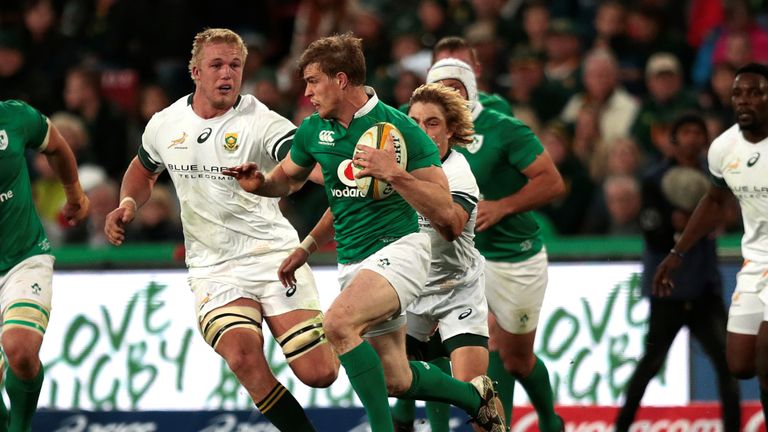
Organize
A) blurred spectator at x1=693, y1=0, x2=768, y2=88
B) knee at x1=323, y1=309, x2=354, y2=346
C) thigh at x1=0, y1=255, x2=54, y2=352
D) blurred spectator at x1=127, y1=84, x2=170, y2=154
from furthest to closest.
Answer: blurred spectator at x1=127, y1=84, x2=170, y2=154 < blurred spectator at x1=693, y1=0, x2=768, y2=88 < thigh at x1=0, y1=255, x2=54, y2=352 < knee at x1=323, y1=309, x2=354, y2=346

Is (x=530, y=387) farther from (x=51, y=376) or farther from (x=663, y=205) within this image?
(x=51, y=376)

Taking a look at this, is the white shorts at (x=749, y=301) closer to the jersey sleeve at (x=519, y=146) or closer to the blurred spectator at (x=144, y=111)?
the jersey sleeve at (x=519, y=146)

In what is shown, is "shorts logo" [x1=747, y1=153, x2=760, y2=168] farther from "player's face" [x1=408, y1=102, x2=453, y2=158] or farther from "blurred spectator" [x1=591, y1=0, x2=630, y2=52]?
"blurred spectator" [x1=591, y1=0, x2=630, y2=52]

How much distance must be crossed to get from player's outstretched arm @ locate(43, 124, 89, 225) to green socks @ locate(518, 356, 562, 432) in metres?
2.81

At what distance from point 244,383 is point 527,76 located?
6.51 meters

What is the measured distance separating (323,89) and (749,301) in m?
2.92

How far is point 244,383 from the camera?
8078 millimetres

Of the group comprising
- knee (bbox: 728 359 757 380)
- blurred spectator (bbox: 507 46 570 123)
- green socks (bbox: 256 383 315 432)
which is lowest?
knee (bbox: 728 359 757 380)

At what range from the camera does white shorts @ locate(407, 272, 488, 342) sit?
27.3ft

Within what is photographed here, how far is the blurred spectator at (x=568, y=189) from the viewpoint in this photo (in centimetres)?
1263

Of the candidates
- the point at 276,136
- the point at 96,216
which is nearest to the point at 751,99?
the point at 276,136

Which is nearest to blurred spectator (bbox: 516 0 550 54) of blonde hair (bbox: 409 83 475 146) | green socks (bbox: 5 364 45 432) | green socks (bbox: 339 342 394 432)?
blonde hair (bbox: 409 83 475 146)

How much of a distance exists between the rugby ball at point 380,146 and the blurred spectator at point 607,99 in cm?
619

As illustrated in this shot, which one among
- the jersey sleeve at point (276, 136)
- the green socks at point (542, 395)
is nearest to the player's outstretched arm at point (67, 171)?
the jersey sleeve at point (276, 136)
